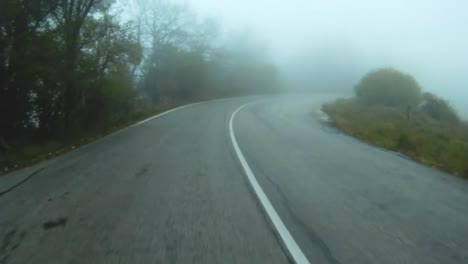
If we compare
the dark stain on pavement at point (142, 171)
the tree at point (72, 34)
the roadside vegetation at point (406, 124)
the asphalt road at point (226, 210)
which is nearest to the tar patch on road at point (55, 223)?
the asphalt road at point (226, 210)

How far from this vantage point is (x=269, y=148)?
35.7 ft

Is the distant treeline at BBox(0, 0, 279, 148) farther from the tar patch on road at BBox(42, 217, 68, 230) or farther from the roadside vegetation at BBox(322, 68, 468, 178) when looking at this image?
the roadside vegetation at BBox(322, 68, 468, 178)

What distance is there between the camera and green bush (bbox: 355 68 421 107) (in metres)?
34.6

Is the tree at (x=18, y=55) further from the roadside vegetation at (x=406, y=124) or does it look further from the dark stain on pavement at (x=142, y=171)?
the roadside vegetation at (x=406, y=124)

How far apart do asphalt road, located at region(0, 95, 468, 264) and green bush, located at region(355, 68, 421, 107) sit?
2671 centimetres

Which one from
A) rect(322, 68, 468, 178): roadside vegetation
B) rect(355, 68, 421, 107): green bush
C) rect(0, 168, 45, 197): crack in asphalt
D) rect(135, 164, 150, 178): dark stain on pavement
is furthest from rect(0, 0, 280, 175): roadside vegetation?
rect(355, 68, 421, 107): green bush

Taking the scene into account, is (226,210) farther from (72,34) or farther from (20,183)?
(72,34)

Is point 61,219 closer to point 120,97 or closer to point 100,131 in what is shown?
point 100,131

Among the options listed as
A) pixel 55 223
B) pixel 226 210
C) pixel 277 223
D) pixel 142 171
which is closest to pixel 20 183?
pixel 142 171

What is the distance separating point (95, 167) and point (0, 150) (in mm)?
5583

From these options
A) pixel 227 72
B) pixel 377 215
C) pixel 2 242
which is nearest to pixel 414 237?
pixel 377 215

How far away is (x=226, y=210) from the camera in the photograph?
539cm

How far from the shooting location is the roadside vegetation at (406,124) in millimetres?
10383

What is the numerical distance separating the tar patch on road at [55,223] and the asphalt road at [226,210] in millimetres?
13
